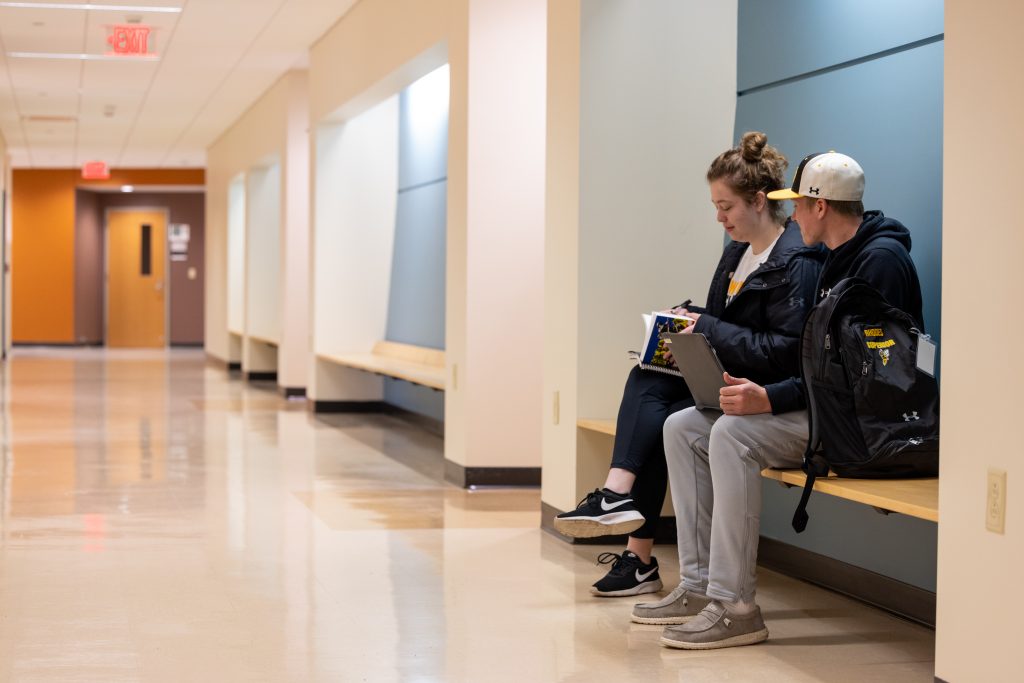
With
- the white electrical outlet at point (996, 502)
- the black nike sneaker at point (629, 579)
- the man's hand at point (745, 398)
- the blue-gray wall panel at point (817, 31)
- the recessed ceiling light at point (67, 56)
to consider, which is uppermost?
the recessed ceiling light at point (67, 56)

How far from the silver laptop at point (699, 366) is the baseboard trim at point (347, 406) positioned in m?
7.73

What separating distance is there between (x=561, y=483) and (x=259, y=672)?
2.25 m

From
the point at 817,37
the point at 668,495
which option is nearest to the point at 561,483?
the point at 668,495

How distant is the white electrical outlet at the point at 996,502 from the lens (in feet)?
9.03

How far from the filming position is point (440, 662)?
11.2 ft

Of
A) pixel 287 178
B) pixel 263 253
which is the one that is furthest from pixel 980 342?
pixel 263 253

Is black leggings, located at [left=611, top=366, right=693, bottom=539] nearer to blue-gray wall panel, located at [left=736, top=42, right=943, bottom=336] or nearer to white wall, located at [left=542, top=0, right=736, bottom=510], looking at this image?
blue-gray wall panel, located at [left=736, top=42, right=943, bottom=336]

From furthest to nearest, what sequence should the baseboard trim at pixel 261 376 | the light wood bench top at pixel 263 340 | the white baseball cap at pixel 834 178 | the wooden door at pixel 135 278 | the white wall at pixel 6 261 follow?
the wooden door at pixel 135 278 → the white wall at pixel 6 261 → the baseboard trim at pixel 261 376 → the light wood bench top at pixel 263 340 → the white baseball cap at pixel 834 178

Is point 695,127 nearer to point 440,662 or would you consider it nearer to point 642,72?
point 642,72

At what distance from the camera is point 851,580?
14.0 ft

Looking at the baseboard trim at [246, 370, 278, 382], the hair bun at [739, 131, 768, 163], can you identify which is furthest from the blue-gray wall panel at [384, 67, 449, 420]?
the hair bun at [739, 131, 768, 163]

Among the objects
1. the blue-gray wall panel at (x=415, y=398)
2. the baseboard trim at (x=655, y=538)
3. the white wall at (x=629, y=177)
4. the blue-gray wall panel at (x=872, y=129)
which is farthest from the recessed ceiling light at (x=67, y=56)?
the blue-gray wall panel at (x=872, y=129)

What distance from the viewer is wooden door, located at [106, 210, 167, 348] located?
2575 centimetres

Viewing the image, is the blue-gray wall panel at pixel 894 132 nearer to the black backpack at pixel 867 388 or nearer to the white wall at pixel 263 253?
the black backpack at pixel 867 388
